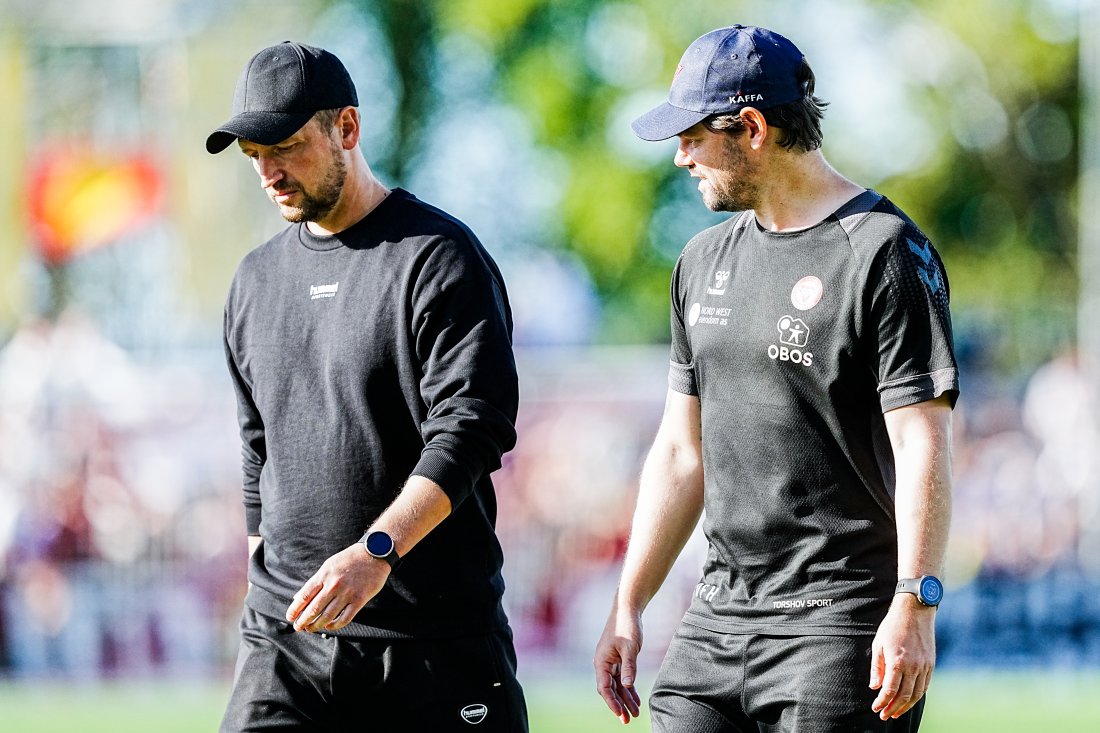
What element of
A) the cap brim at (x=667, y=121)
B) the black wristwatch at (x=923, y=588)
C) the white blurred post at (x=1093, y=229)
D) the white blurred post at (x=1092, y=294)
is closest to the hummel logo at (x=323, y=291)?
the cap brim at (x=667, y=121)

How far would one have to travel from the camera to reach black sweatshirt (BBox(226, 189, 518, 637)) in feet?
14.4

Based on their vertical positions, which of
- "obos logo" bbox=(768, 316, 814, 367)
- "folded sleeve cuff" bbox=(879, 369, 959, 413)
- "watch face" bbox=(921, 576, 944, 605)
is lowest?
"watch face" bbox=(921, 576, 944, 605)

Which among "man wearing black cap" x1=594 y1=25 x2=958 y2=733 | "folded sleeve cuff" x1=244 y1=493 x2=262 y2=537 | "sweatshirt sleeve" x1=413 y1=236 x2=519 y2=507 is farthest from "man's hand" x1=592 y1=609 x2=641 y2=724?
"folded sleeve cuff" x1=244 y1=493 x2=262 y2=537

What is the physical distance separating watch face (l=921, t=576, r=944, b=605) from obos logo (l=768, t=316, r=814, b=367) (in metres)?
0.61

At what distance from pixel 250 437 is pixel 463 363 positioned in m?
0.83

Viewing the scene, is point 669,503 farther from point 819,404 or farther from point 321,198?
point 321,198

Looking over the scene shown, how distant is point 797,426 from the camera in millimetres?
4109

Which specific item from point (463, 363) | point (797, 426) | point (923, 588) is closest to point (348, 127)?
point (463, 363)

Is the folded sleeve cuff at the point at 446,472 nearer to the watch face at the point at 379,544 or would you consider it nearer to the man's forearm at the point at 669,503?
the watch face at the point at 379,544

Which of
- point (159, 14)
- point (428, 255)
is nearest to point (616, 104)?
point (159, 14)

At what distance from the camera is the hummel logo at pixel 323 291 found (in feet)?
15.0

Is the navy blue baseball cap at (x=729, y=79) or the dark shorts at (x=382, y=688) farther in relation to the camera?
the dark shorts at (x=382, y=688)

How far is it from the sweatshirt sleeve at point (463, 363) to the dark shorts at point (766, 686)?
71 centimetres

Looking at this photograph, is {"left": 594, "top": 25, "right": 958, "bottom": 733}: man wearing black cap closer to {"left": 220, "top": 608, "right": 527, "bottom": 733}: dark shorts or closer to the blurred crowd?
{"left": 220, "top": 608, "right": 527, "bottom": 733}: dark shorts
